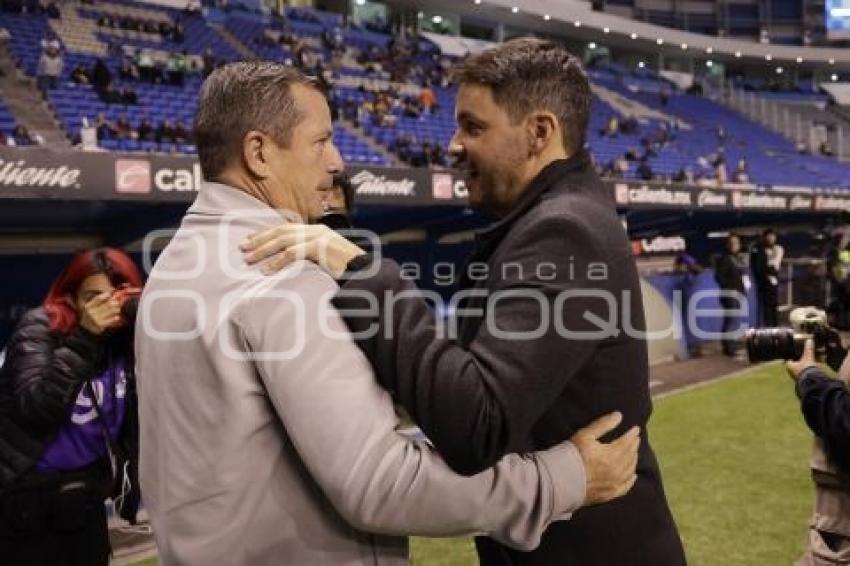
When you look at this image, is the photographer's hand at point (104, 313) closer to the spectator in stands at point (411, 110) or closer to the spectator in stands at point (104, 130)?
the spectator in stands at point (104, 130)

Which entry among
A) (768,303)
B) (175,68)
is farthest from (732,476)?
(175,68)

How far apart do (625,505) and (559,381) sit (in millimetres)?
413

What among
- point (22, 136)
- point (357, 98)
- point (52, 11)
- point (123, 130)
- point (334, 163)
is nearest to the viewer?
point (334, 163)

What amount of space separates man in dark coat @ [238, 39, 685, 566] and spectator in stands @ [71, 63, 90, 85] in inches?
629

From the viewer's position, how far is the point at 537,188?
162 centimetres

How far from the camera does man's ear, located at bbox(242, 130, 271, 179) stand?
1.47 meters

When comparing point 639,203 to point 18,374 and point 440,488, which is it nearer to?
point 18,374

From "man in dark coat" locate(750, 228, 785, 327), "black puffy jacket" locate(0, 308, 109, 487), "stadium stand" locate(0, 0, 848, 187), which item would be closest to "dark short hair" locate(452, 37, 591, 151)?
"black puffy jacket" locate(0, 308, 109, 487)

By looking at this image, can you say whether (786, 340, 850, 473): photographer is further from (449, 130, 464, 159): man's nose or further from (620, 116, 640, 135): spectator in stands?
(620, 116, 640, 135): spectator in stands

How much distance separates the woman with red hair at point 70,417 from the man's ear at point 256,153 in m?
1.59

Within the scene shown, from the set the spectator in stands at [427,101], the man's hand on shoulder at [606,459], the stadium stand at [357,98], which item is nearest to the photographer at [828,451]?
the man's hand on shoulder at [606,459]

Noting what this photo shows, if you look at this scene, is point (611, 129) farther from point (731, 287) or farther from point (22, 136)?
point (22, 136)

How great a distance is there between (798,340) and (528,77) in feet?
5.42

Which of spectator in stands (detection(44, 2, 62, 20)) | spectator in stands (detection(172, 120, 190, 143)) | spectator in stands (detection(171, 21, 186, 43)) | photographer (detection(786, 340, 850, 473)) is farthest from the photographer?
spectator in stands (detection(171, 21, 186, 43))
